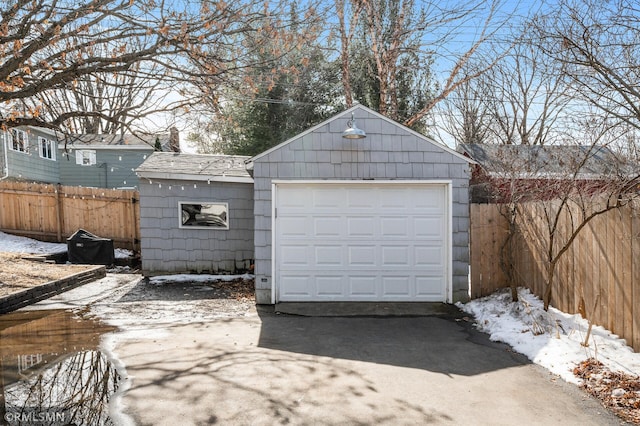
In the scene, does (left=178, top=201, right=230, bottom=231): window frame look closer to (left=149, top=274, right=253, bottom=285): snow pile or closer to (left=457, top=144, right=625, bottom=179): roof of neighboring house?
(left=149, top=274, right=253, bottom=285): snow pile

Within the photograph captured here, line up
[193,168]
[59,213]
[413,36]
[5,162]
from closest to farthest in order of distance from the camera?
[193,168] → [59,213] → [413,36] → [5,162]

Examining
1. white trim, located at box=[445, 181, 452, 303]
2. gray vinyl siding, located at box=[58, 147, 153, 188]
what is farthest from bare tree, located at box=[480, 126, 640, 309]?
gray vinyl siding, located at box=[58, 147, 153, 188]

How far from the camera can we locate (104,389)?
370 cm

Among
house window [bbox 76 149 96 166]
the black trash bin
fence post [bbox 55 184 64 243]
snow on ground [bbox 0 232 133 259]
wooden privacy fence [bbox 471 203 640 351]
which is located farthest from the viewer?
house window [bbox 76 149 96 166]

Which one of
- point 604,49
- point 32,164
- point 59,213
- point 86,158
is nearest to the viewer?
point 604,49

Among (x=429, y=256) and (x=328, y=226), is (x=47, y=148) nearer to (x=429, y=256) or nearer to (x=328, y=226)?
(x=328, y=226)

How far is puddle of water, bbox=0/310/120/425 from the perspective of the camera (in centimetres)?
323

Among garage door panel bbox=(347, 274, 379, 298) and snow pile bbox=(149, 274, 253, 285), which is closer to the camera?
garage door panel bbox=(347, 274, 379, 298)

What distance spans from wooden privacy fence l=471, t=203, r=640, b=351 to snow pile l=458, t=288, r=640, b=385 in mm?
148

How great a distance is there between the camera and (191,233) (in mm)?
10164

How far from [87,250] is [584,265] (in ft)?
37.4

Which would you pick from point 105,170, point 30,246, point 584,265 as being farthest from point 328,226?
point 105,170

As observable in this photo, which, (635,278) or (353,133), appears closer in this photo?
(635,278)

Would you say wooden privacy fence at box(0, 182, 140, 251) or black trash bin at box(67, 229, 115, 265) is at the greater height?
wooden privacy fence at box(0, 182, 140, 251)
